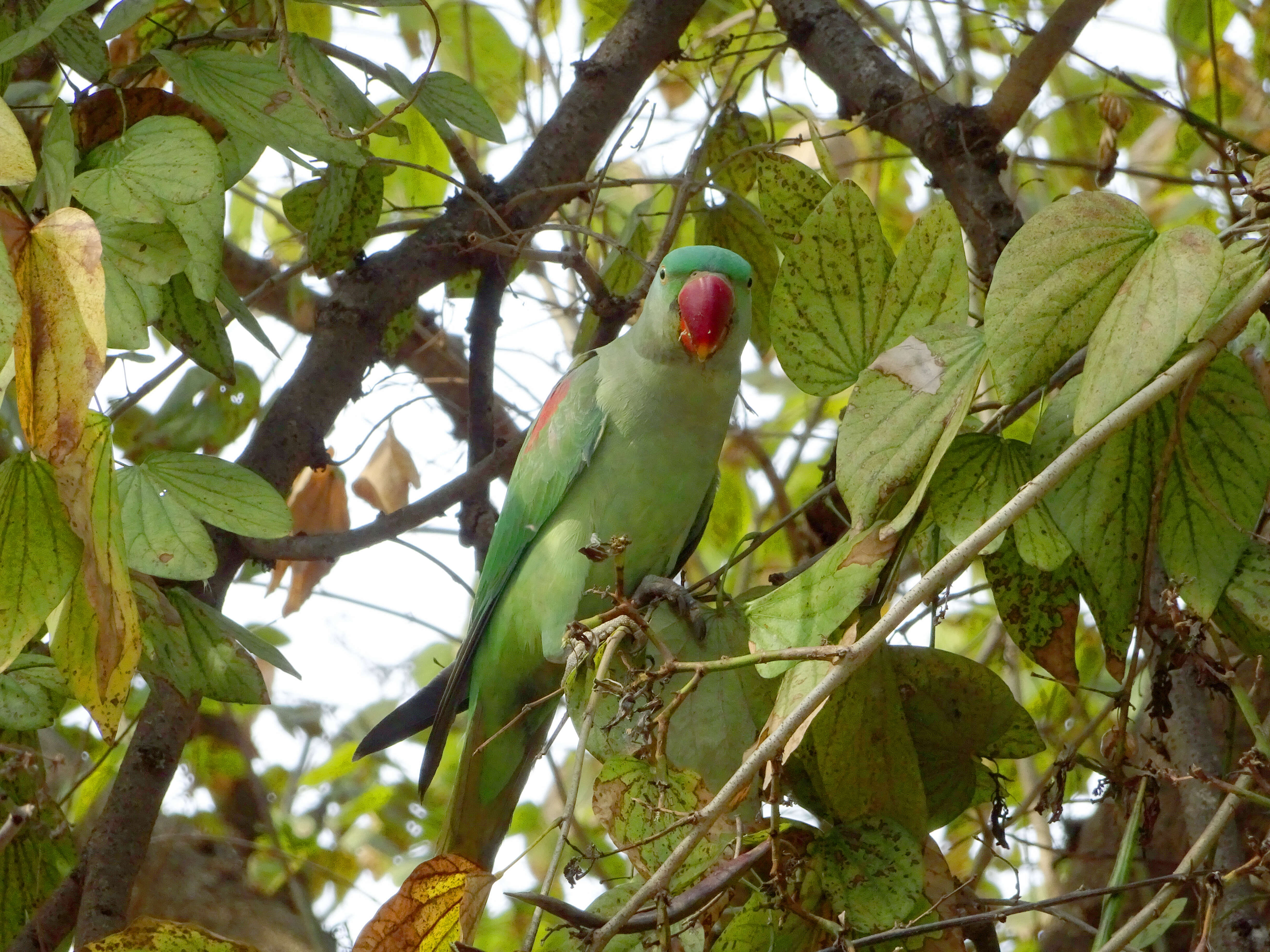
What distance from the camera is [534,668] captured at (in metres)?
1.86

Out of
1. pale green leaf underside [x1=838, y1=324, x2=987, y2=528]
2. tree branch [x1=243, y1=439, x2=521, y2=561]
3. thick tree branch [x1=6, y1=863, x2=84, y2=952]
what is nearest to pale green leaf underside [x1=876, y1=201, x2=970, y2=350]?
pale green leaf underside [x1=838, y1=324, x2=987, y2=528]

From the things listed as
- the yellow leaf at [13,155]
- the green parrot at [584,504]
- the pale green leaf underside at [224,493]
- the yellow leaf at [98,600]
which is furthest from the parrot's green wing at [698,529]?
the yellow leaf at [13,155]

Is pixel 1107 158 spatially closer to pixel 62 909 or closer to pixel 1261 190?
pixel 1261 190

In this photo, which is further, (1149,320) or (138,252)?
(138,252)

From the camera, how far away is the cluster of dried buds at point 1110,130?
1633 millimetres

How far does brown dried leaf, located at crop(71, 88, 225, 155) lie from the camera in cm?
136

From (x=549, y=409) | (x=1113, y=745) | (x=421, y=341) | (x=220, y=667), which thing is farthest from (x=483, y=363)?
(x=1113, y=745)

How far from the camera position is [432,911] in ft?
3.11

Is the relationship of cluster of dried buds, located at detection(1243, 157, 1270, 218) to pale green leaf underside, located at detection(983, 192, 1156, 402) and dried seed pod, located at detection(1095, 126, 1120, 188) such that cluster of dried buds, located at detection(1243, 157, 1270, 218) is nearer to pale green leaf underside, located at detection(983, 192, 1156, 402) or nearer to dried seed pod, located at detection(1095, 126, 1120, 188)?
pale green leaf underside, located at detection(983, 192, 1156, 402)

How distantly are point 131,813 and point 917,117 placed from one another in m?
1.39

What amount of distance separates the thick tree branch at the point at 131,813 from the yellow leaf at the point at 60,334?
0.63 meters

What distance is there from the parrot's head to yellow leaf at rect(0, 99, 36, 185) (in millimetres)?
882

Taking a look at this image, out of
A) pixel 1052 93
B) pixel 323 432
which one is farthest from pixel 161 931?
pixel 1052 93

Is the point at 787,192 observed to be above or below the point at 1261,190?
above
